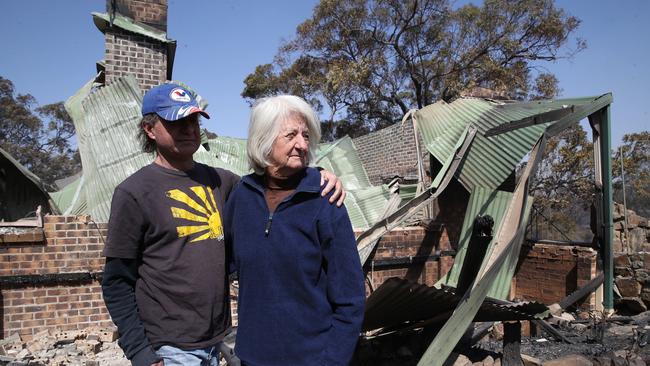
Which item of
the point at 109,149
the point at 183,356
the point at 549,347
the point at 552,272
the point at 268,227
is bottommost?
the point at 549,347

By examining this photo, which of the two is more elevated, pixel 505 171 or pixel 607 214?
pixel 505 171

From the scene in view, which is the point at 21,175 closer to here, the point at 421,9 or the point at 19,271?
the point at 19,271

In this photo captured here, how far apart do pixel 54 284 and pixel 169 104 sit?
3832 millimetres

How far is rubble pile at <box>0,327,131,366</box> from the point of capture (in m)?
3.93

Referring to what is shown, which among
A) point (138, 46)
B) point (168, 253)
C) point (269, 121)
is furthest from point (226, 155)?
point (269, 121)

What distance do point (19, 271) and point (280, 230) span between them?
416cm

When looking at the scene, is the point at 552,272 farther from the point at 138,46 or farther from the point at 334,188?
the point at 138,46

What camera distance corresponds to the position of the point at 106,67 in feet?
21.8

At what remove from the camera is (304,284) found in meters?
1.43

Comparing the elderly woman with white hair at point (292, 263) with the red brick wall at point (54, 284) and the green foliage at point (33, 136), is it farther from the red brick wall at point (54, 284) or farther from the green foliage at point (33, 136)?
the green foliage at point (33, 136)

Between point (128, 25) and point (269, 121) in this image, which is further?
point (128, 25)

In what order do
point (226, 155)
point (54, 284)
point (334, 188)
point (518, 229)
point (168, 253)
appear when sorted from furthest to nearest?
point (226, 155) → point (54, 284) → point (518, 229) → point (168, 253) → point (334, 188)

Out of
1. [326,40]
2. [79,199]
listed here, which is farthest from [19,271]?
[326,40]

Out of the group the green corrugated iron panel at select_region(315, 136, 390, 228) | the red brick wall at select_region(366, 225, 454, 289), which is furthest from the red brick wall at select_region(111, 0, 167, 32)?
the red brick wall at select_region(366, 225, 454, 289)
